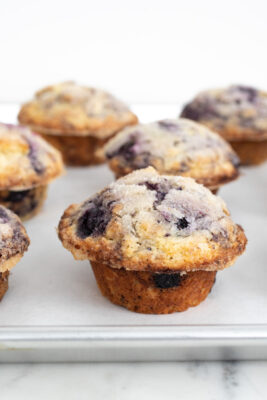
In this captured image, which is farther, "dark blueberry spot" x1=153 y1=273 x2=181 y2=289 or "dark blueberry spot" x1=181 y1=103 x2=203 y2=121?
"dark blueberry spot" x1=181 y1=103 x2=203 y2=121

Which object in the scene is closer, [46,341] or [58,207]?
[46,341]

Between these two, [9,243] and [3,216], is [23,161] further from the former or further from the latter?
[9,243]

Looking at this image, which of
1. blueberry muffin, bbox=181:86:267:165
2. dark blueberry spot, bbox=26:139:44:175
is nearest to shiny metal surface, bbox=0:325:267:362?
dark blueberry spot, bbox=26:139:44:175

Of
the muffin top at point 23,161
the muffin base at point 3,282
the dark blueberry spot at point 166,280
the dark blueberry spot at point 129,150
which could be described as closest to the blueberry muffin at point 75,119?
the dark blueberry spot at point 129,150

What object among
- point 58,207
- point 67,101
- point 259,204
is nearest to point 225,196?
point 259,204

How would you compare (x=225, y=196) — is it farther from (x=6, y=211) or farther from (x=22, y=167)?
(x=6, y=211)

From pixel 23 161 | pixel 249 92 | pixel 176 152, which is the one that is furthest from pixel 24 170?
pixel 249 92

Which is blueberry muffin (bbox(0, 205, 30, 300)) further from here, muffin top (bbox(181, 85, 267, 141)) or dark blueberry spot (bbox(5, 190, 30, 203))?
muffin top (bbox(181, 85, 267, 141))
